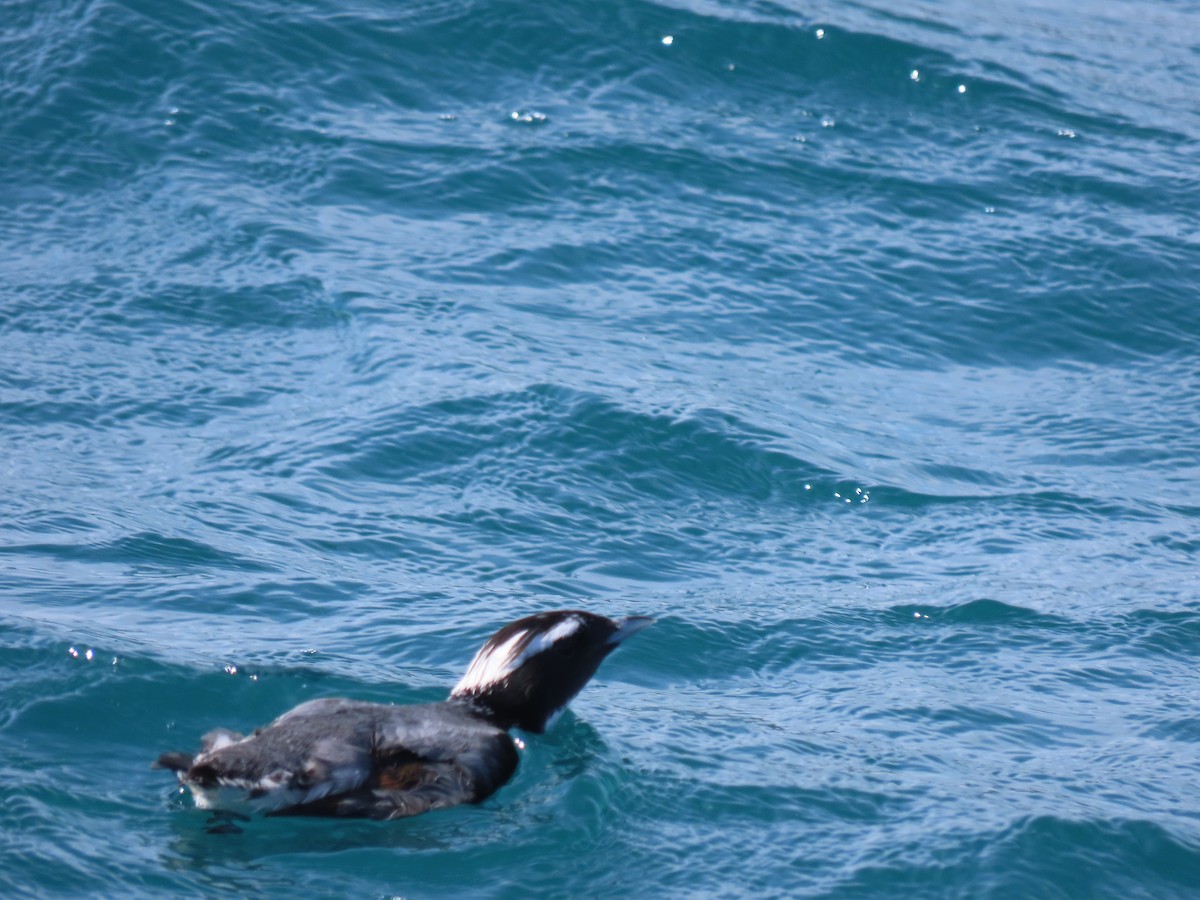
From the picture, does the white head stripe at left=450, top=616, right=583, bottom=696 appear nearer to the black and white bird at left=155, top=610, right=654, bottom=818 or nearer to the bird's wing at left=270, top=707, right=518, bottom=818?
the black and white bird at left=155, top=610, right=654, bottom=818

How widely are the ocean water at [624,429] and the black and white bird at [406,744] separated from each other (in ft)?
0.46

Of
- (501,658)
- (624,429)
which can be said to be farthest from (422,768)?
(624,429)

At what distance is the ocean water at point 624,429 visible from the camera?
5.76 metres

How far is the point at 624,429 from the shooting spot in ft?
31.9

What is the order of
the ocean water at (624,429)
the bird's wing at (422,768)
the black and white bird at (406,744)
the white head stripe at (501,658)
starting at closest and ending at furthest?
the black and white bird at (406,744)
the bird's wing at (422,768)
the ocean water at (624,429)
the white head stripe at (501,658)

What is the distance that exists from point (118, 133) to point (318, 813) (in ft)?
30.3

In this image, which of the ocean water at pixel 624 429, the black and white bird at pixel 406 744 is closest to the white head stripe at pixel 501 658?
the black and white bird at pixel 406 744

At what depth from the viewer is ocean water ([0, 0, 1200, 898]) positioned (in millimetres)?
5762

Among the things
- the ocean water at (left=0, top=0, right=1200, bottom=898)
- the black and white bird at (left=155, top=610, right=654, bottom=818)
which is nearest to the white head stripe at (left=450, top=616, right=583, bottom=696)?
the black and white bird at (left=155, top=610, right=654, bottom=818)

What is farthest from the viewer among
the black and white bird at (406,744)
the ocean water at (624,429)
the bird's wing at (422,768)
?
the ocean water at (624,429)

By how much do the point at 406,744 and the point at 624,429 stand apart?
443 centimetres

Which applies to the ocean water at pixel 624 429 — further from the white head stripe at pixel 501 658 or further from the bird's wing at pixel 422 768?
the white head stripe at pixel 501 658

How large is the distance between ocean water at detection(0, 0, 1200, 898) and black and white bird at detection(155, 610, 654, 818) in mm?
141

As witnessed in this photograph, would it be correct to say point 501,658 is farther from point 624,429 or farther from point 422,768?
point 624,429
